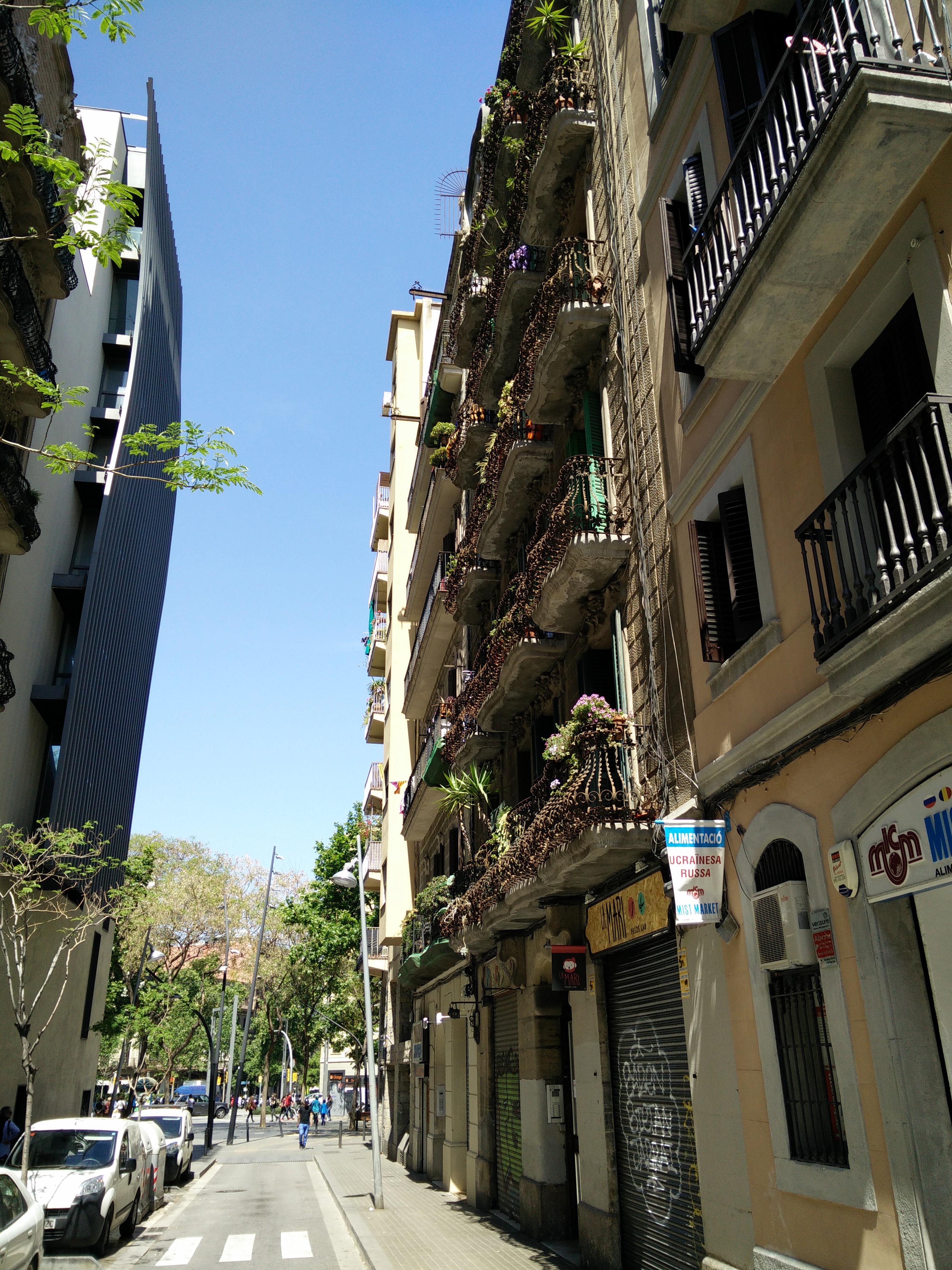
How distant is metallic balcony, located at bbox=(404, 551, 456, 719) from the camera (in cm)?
2398

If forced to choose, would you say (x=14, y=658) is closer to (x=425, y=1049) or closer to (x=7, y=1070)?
(x=7, y=1070)

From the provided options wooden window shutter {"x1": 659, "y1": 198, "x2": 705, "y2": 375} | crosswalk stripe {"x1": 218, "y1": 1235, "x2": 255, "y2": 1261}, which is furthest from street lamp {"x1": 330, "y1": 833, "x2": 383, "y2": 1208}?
wooden window shutter {"x1": 659, "y1": 198, "x2": 705, "y2": 375}

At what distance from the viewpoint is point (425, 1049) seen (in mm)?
24375

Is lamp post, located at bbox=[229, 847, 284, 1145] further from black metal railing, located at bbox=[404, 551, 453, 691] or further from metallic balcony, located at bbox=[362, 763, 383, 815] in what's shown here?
black metal railing, located at bbox=[404, 551, 453, 691]

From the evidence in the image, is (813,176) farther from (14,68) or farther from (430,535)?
(430,535)

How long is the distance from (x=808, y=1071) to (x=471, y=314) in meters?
17.5

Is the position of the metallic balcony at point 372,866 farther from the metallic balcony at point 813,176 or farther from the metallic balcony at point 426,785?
the metallic balcony at point 813,176

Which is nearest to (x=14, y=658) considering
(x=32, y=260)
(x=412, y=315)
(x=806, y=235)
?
(x=32, y=260)

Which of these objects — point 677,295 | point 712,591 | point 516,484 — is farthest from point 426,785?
point 677,295

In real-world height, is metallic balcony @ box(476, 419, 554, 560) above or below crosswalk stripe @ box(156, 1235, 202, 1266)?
above

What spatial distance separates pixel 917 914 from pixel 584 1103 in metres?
6.91

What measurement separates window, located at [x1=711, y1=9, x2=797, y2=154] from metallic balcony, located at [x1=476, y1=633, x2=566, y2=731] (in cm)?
715

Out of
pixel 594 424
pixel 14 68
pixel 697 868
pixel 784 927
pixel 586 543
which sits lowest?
pixel 784 927

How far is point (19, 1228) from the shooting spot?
27.6ft
